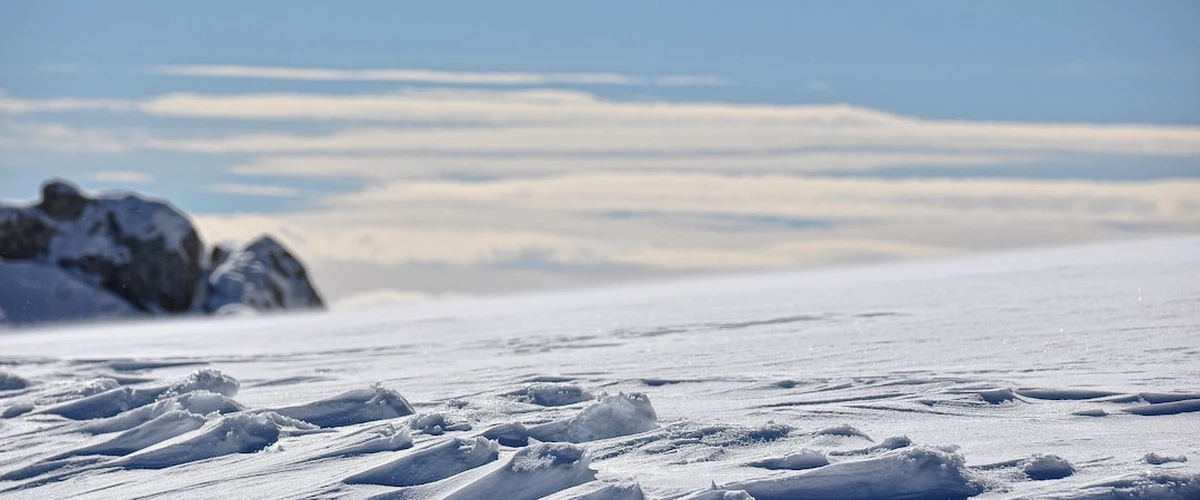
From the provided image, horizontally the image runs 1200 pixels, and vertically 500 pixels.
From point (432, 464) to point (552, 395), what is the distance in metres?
1.29

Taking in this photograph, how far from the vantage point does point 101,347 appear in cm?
992

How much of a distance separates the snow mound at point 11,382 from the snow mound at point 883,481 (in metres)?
5.04

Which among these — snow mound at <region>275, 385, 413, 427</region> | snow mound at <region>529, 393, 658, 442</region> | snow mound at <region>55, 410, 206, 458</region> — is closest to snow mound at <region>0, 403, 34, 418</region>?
snow mound at <region>55, 410, 206, 458</region>

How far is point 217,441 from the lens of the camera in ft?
16.8

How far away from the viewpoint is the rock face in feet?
140

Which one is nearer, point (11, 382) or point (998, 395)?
point (998, 395)

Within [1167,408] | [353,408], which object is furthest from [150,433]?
[1167,408]

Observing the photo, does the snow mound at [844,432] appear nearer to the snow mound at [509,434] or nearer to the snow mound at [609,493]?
the snow mound at [609,493]

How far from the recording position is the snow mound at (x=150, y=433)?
5.27 metres

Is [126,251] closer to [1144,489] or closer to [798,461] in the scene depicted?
[798,461]

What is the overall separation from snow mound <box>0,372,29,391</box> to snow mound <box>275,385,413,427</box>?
240 cm

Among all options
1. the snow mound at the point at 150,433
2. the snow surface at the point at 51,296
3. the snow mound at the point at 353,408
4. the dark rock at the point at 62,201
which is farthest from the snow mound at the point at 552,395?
A: the dark rock at the point at 62,201

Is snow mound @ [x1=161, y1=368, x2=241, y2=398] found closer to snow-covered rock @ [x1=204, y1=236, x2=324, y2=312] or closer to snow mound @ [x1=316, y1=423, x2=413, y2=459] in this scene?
snow mound @ [x1=316, y1=423, x2=413, y2=459]

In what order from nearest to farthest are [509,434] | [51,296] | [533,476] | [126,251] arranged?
[533,476]
[509,434]
[51,296]
[126,251]
